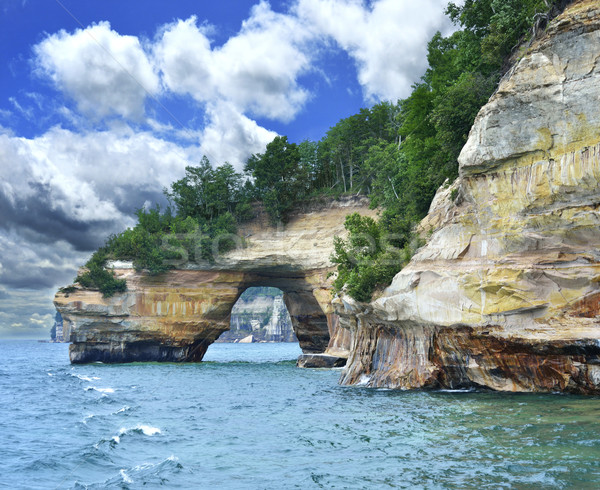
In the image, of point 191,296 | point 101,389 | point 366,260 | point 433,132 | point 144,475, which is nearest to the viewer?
point 144,475

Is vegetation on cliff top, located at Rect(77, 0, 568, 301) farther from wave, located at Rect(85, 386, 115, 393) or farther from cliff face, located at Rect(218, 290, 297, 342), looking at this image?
cliff face, located at Rect(218, 290, 297, 342)

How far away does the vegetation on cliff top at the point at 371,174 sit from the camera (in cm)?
2603

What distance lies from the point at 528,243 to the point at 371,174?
34.2 meters

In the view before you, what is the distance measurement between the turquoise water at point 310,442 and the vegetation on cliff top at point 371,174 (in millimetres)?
9976

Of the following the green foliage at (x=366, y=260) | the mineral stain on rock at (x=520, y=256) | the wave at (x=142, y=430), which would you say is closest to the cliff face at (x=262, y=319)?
the green foliage at (x=366, y=260)

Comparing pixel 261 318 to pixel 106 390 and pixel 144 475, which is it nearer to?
pixel 106 390

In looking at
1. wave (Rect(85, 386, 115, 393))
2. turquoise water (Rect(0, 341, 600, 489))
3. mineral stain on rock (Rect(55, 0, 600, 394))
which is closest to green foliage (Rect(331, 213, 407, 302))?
mineral stain on rock (Rect(55, 0, 600, 394))

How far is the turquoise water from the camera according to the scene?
10258 mm

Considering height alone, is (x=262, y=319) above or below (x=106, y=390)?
above

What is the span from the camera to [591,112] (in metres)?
18.1

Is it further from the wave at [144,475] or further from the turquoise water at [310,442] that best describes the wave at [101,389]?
the wave at [144,475]

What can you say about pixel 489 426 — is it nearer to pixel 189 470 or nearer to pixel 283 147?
pixel 189 470

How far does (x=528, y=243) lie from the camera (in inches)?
774

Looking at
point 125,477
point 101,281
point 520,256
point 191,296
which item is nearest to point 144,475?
point 125,477
